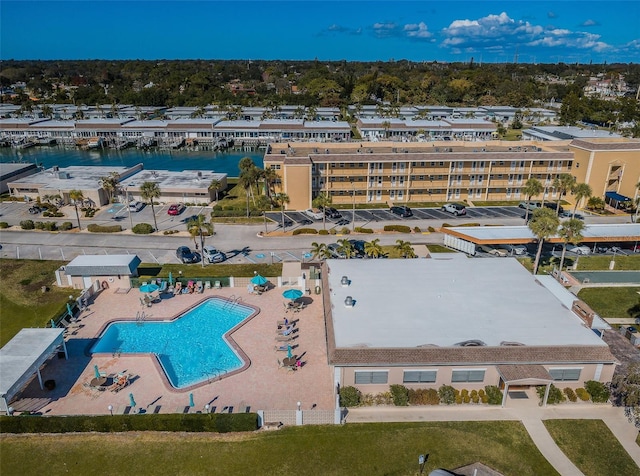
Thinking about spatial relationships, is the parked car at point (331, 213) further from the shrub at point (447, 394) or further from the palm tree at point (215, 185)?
the shrub at point (447, 394)

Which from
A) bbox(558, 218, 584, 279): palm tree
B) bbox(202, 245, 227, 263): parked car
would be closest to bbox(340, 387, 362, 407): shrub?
bbox(202, 245, 227, 263): parked car

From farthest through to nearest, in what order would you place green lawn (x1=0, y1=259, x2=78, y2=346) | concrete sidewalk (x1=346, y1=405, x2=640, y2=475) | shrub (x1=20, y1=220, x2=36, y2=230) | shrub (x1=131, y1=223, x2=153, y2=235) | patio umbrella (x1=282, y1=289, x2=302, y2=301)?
shrub (x1=20, y1=220, x2=36, y2=230), shrub (x1=131, y1=223, x2=153, y2=235), patio umbrella (x1=282, y1=289, x2=302, y2=301), green lawn (x1=0, y1=259, x2=78, y2=346), concrete sidewalk (x1=346, y1=405, x2=640, y2=475)

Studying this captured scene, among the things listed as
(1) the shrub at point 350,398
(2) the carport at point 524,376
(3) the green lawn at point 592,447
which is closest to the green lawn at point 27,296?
(1) the shrub at point 350,398

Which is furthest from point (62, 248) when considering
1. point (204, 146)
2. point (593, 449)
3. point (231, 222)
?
point (204, 146)

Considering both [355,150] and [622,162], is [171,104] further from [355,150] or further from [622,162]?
[622,162]

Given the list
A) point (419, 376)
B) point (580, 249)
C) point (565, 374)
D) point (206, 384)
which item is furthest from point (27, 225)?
point (580, 249)

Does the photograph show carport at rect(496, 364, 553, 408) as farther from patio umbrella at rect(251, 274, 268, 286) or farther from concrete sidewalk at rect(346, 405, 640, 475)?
patio umbrella at rect(251, 274, 268, 286)

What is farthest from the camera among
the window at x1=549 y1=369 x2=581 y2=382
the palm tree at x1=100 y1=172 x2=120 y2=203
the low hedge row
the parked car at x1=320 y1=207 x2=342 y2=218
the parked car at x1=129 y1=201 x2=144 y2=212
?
the parked car at x1=129 y1=201 x2=144 y2=212
